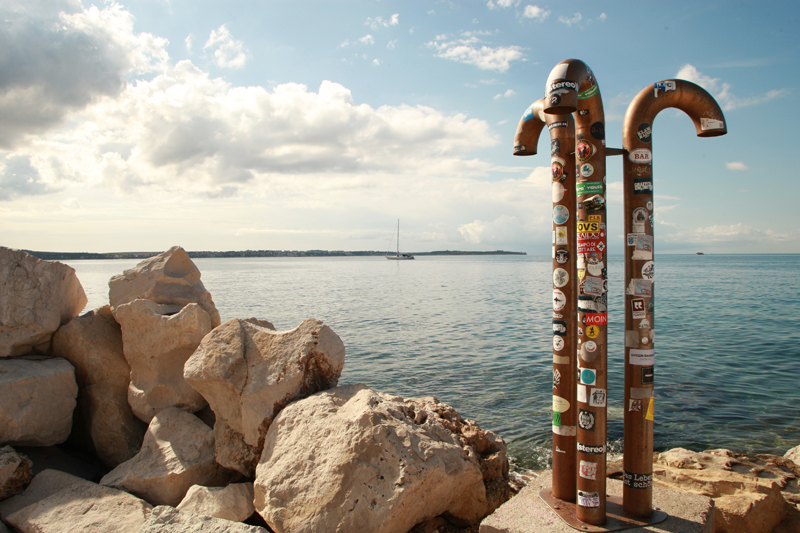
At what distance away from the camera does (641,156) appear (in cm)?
371

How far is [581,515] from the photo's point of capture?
366cm

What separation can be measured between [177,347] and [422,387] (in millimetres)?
6275

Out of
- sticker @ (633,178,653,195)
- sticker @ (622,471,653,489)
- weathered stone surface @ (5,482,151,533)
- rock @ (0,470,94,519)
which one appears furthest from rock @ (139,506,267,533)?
sticker @ (633,178,653,195)

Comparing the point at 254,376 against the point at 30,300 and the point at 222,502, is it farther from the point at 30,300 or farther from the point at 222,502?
the point at 30,300

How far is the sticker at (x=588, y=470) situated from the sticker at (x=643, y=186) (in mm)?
2109

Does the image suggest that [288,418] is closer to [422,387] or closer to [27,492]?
[27,492]

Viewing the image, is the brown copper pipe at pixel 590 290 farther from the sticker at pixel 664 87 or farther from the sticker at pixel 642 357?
the sticker at pixel 664 87

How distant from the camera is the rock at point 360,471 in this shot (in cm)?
397

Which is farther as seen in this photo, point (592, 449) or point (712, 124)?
point (712, 124)

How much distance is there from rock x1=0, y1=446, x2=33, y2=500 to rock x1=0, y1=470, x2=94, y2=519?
7cm

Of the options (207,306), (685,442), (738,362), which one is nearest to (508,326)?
(738,362)

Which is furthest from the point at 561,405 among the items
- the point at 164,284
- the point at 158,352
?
the point at 164,284

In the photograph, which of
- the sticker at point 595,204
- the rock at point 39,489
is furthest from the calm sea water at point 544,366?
the rock at point 39,489

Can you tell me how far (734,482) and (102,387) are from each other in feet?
25.5
